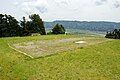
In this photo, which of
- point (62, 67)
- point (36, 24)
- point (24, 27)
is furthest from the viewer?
point (36, 24)

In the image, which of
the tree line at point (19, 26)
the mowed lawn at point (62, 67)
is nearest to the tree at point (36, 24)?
the tree line at point (19, 26)

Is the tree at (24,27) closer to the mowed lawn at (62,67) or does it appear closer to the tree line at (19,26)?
the tree line at (19,26)

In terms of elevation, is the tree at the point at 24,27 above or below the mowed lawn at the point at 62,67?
above

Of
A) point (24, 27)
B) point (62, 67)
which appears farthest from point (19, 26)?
point (62, 67)

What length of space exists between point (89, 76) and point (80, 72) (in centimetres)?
105

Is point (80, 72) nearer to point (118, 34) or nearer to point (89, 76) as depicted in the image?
point (89, 76)

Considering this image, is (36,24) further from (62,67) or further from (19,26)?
(62,67)

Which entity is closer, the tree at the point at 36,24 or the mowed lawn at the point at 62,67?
the mowed lawn at the point at 62,67

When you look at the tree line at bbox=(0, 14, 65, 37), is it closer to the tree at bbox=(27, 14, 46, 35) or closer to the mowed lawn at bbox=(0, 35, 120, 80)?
the tree at bbox=(27, 14, 46, 35)

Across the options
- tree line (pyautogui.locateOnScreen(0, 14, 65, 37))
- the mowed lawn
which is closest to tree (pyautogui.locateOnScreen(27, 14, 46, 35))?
tree line (pyautogui.locateOnScreen(0, 14, 65, 37))

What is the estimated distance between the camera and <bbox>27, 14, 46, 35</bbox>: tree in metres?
59.9

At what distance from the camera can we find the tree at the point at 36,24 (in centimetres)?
5987

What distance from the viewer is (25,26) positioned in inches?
2313

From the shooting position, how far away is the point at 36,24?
60.8 metres
